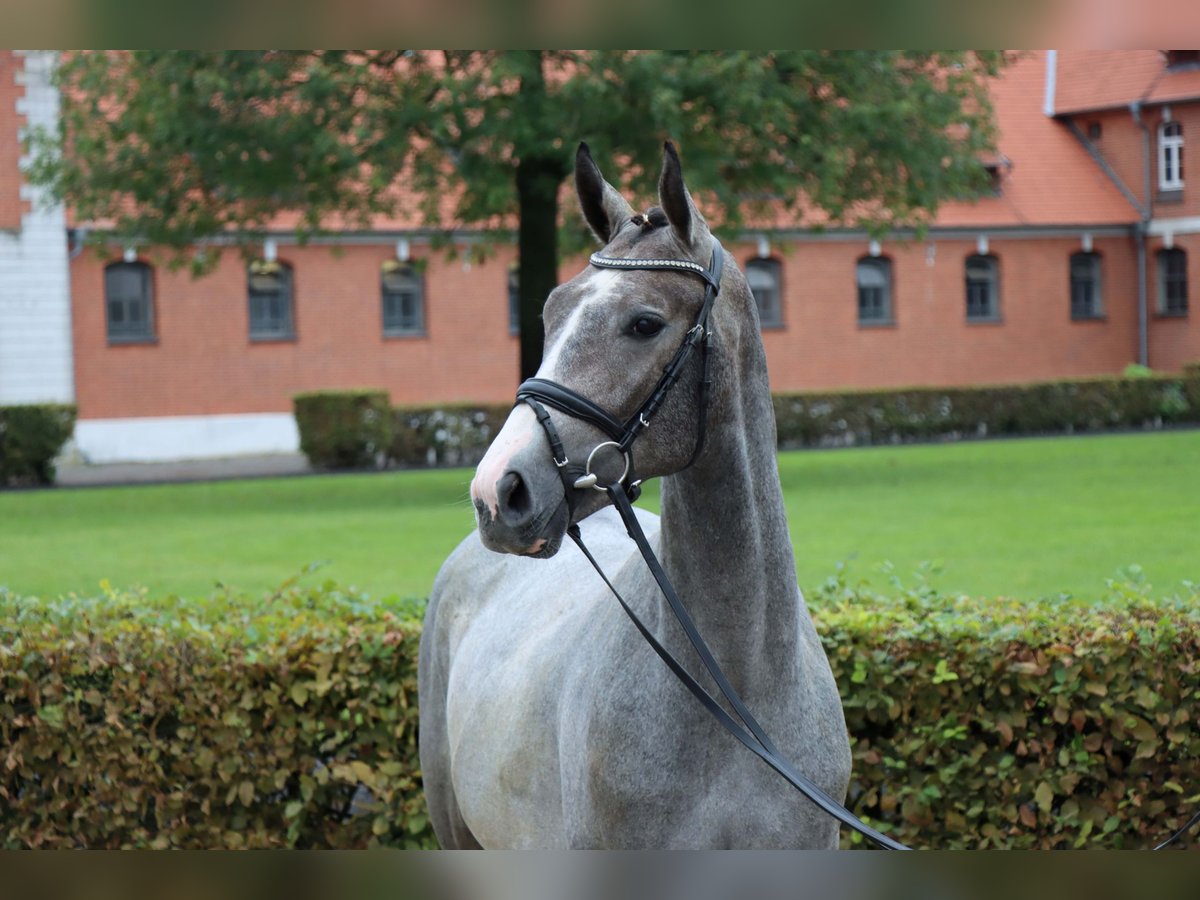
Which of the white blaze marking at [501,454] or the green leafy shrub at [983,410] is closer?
the white blaze marking at [501,454]

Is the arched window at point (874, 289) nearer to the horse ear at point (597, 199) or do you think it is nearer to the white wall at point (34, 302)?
the white wall at point (34, 302)

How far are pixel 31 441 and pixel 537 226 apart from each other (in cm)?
1260

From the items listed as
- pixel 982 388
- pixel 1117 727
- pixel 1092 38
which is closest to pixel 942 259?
pixel 982 388

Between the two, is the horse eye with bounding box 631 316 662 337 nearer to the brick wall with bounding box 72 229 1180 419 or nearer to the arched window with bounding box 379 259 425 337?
the brick wall with bounding box 72 229 1180 419

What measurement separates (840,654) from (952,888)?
3.14 meters

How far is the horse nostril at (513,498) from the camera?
272 centimetres

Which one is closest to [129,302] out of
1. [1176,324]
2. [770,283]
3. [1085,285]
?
[770,283]

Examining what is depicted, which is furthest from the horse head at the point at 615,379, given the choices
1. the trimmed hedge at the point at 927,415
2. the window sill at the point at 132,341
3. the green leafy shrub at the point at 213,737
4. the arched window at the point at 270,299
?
the arched window at the point at 270,299

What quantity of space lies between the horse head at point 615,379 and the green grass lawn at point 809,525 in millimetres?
5985

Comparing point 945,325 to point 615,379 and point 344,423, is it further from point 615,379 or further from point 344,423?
point 615,379

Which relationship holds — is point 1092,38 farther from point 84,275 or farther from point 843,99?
point 84,275

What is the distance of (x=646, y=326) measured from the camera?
2961 mm

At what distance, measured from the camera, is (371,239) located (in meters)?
33.8

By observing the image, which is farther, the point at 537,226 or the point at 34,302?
the point at 34,302
